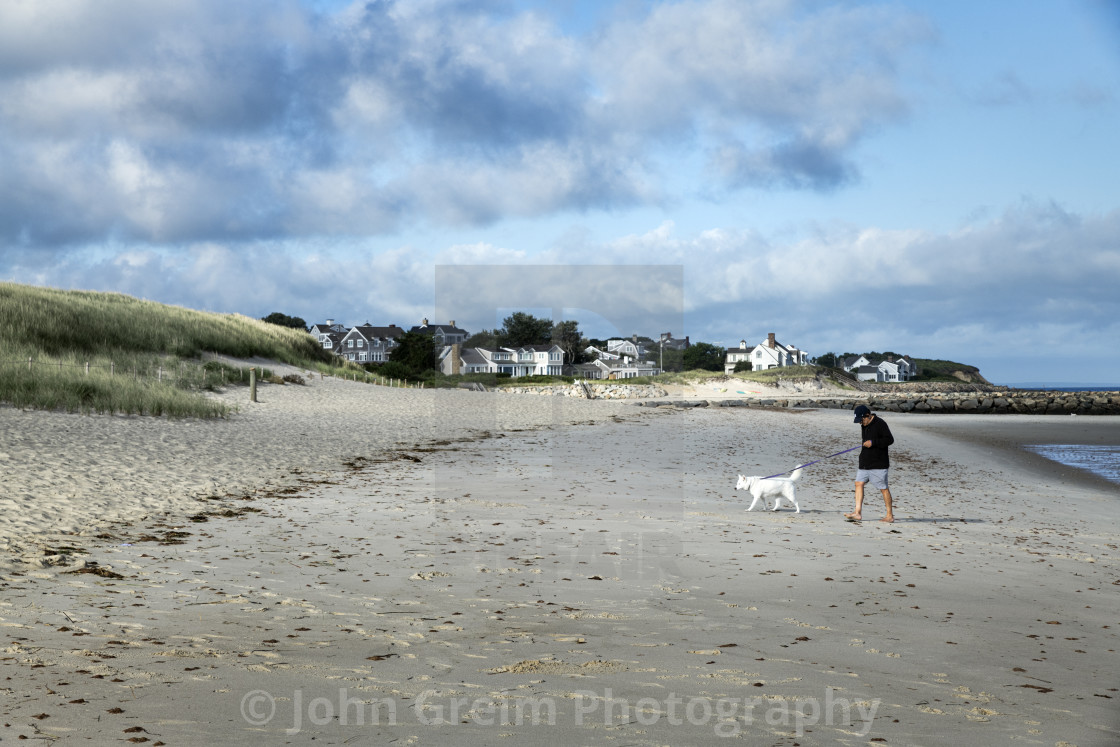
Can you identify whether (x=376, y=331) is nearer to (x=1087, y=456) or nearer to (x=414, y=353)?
(x=414, y=353)

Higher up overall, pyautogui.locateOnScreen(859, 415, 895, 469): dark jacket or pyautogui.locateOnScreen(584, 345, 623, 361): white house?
pyautogui.locateOnScreen(584, 345, 623, 361): white house

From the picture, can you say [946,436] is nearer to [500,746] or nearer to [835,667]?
[835,667]

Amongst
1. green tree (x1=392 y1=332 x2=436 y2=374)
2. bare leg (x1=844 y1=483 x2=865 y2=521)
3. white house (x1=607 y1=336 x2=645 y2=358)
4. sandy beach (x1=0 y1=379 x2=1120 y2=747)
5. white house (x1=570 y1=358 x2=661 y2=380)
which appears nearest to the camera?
sandy beach (x1=0 y1=379 x2=1120 y2=747)

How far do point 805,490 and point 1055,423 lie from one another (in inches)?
1485

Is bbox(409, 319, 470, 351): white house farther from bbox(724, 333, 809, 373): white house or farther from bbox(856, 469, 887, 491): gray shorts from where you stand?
bbox(724, 333, 809, 373): white house

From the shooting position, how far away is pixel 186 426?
70.1ft

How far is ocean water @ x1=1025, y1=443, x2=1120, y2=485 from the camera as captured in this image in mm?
21955

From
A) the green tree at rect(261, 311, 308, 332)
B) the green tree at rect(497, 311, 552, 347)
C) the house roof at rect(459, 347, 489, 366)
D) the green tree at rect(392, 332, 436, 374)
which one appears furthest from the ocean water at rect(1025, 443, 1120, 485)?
the green tree at rect(261, 311, 308, 332)

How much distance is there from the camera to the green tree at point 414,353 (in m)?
58.4

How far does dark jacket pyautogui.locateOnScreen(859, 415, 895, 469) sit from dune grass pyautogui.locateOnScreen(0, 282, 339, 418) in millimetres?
19300

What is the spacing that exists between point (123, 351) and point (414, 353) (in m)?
28.2

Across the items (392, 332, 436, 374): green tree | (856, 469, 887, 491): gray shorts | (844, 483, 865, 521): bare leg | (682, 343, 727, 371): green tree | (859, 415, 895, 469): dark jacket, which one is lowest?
(844, 483, 865, 521): bare leg

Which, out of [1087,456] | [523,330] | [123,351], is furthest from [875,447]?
[123,351]

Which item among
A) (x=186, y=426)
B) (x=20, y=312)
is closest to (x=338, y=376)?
(x=20, y=312)
